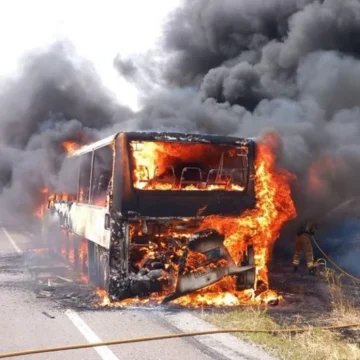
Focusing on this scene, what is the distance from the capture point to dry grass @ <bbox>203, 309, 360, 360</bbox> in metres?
4.86

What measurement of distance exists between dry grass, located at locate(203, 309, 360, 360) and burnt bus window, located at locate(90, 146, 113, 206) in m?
2.96

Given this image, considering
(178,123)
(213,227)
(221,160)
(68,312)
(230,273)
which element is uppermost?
(178,123)

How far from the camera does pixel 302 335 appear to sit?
549 centimetres

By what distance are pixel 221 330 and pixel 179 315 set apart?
1.11 m

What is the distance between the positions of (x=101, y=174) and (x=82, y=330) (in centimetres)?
342

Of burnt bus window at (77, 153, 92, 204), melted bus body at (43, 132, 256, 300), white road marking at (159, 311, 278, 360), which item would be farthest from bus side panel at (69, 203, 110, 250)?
white road marking at (159, 311, 278, 360)

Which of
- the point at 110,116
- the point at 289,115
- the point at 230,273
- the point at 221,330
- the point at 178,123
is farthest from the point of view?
the point at 110,116

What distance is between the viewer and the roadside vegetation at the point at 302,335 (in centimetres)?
491

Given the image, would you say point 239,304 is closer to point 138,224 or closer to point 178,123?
point 138,224

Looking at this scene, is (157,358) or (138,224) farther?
(138,224)

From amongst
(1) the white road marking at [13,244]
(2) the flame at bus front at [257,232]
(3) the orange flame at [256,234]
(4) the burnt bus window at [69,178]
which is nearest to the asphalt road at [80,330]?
(3) the orange flame at [256,234]

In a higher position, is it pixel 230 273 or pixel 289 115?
pixel 289 115

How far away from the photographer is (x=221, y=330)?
18.6 ft

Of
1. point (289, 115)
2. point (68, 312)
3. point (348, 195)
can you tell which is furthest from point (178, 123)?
point (68, 312)
